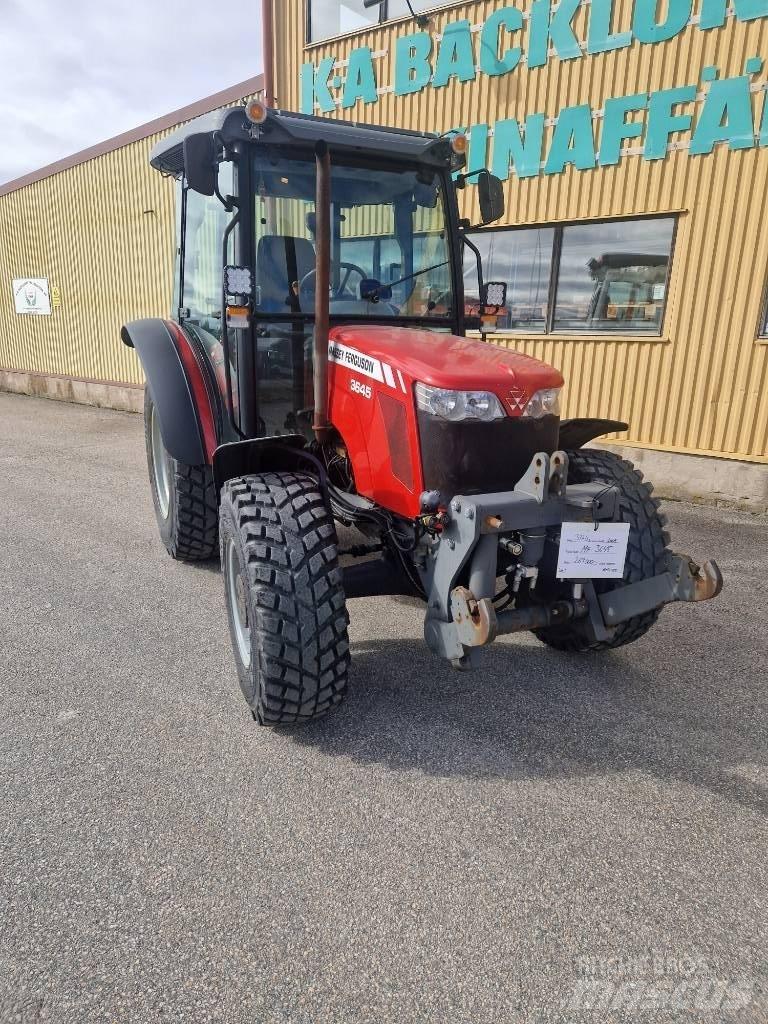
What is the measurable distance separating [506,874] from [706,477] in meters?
5.09

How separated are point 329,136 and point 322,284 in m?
0.80

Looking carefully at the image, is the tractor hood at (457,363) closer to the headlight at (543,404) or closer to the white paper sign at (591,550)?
the headlight at (543,404)

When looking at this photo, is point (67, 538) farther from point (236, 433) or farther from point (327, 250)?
point (327, 250)

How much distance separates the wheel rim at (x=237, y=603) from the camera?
3012 mm

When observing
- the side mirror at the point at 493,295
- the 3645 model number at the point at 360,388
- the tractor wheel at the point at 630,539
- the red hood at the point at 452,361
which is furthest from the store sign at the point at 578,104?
the 3645 model number at the point at 360,388

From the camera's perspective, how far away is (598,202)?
6523mm

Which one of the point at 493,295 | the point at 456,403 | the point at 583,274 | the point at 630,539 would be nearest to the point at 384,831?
the point at 456,403

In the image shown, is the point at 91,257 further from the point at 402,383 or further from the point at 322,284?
the point at 402,383

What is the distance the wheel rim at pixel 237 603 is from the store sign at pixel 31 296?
12.7 m

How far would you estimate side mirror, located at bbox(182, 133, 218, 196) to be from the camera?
294cm

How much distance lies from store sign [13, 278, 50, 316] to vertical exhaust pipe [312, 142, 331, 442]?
41.8 ft

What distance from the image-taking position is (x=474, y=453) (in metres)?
2.59

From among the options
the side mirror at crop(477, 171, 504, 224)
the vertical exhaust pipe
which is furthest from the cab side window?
Answer: the side mirror at crop(477, 171, 504, 224)

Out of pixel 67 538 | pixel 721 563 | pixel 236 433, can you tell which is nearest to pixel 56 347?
pixel 67 538
